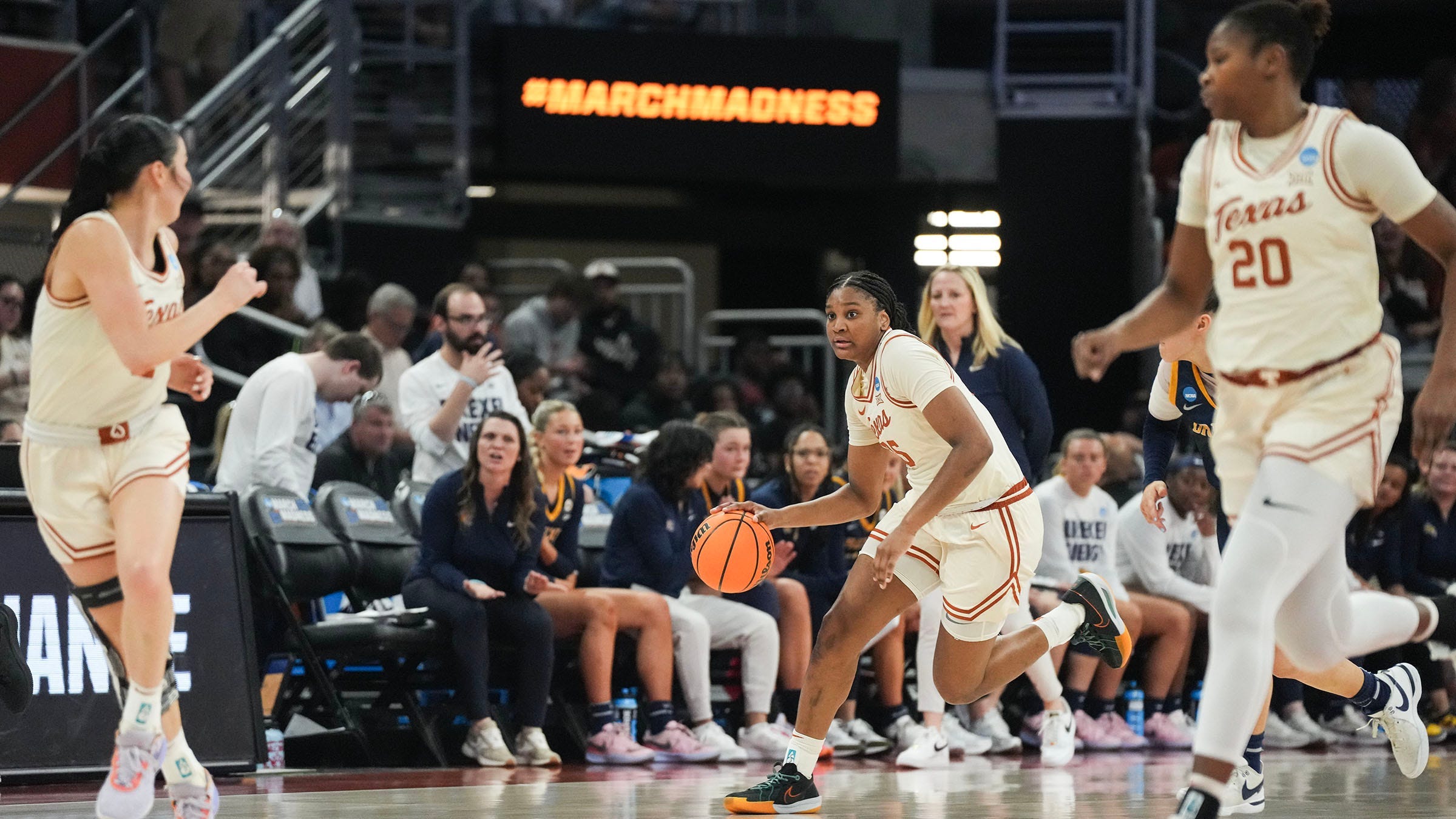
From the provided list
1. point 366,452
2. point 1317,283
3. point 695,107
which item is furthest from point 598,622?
point 695,107

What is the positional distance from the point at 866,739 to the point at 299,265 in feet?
15.3

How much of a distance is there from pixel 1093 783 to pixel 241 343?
18.9 feet

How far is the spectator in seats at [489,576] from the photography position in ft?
25.7

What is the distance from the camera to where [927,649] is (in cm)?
859

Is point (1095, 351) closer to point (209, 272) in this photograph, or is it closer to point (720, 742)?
point (720, 742)

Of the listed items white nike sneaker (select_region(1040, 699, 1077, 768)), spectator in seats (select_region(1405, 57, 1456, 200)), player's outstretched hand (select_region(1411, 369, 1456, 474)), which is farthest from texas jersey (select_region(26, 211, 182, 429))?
spectator in seats (select_region(1405, 57, 1456, 200))

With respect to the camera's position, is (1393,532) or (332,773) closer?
(332,773)

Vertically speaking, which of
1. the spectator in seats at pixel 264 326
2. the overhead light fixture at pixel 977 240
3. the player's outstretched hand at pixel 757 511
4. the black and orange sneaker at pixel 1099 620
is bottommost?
the black and orange sneaker at pixel 1099 620

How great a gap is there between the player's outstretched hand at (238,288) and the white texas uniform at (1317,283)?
2403 millimetres

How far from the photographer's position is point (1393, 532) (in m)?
10.5

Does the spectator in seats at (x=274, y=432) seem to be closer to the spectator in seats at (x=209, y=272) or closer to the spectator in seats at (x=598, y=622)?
the spectator in seats at (x=598, y=622)

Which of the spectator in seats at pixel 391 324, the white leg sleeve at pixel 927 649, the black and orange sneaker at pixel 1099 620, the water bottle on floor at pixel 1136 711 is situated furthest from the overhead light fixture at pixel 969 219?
the black and orange sneaker at pixel 1099 620

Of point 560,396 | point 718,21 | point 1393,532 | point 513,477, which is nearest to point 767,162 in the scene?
point 718,21

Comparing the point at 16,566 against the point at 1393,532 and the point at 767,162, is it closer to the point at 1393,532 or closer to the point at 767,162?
the point at 1393,532
